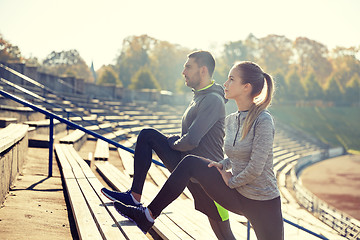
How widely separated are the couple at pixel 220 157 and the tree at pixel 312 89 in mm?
49844

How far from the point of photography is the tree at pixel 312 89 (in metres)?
49.9

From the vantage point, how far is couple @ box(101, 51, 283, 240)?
2.21 meters

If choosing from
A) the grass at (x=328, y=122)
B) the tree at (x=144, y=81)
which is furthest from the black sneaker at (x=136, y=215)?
the grass at (x=328, y=122)

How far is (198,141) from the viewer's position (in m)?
2.69

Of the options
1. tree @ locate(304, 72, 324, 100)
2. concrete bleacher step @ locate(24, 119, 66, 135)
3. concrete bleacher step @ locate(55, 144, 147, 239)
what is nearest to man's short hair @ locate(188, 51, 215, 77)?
concrete bleacher step @ locate(55, 144, 147, 239)

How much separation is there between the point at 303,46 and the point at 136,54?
28.8 metres

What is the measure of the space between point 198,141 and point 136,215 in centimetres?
70

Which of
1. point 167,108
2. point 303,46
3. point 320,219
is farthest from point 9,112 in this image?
point 303,46

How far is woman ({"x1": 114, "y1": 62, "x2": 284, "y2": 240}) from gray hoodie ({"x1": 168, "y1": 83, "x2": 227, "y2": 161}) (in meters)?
0.26

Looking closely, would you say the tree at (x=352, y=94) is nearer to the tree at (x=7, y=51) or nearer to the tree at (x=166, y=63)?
the tree at (x=166, y=63)

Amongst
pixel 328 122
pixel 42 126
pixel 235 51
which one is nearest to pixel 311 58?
pixel 235 51

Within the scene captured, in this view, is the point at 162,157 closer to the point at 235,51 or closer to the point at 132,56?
the point at 132,56

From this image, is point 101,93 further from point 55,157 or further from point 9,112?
point 55,157

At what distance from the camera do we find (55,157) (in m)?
5.07
